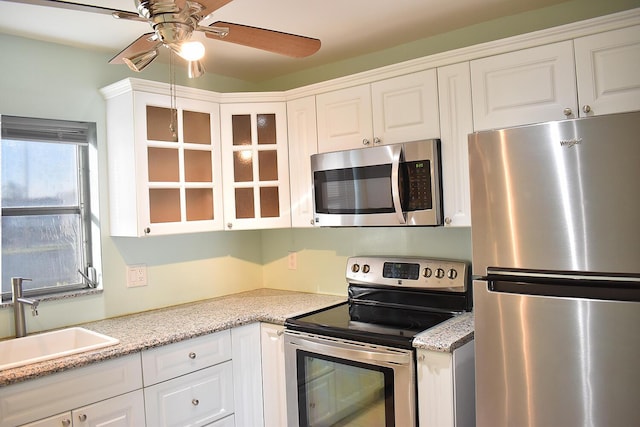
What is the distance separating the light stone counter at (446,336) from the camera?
75.0 inches

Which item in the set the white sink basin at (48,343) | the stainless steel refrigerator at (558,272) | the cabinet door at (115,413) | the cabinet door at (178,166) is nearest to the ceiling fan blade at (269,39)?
the stainless steel refrigerator at (558,272)

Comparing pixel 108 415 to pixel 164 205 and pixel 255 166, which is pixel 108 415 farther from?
pixel 255 166

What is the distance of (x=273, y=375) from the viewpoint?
2.55 meters

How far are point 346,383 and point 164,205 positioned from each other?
1306 mm

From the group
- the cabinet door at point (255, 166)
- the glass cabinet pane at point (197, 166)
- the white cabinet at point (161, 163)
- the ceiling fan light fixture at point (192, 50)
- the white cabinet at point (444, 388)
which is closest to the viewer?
the ceiling fan light fixture at point (192, 50)

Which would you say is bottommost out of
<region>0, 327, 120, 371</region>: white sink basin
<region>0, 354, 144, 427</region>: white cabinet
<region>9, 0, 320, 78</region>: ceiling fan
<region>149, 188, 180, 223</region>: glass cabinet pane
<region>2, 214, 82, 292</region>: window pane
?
<region>0, 354, 144, 427</region>: white cabinet

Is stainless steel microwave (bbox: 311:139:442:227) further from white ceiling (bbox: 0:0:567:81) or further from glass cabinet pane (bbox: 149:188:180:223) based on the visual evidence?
glass cabinet pane (bbox: 149:188:180:223)

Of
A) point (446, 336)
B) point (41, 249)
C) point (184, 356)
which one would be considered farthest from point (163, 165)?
point (446, 336)

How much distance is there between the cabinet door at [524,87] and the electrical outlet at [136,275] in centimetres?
195

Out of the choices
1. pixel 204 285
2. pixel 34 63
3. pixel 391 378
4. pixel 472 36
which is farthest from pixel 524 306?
pixel 34 63

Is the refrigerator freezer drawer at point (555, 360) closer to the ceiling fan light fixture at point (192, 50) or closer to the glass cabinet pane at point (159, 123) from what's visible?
the ceiling fan light fixture at point (192, 50)

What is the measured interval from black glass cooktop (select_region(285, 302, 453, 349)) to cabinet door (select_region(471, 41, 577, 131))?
0.94m

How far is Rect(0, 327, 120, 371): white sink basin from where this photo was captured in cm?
218

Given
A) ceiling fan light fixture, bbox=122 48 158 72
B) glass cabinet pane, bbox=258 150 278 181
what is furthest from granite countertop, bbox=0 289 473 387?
ceiling fan light fixture, bbox=122 48 158 72
